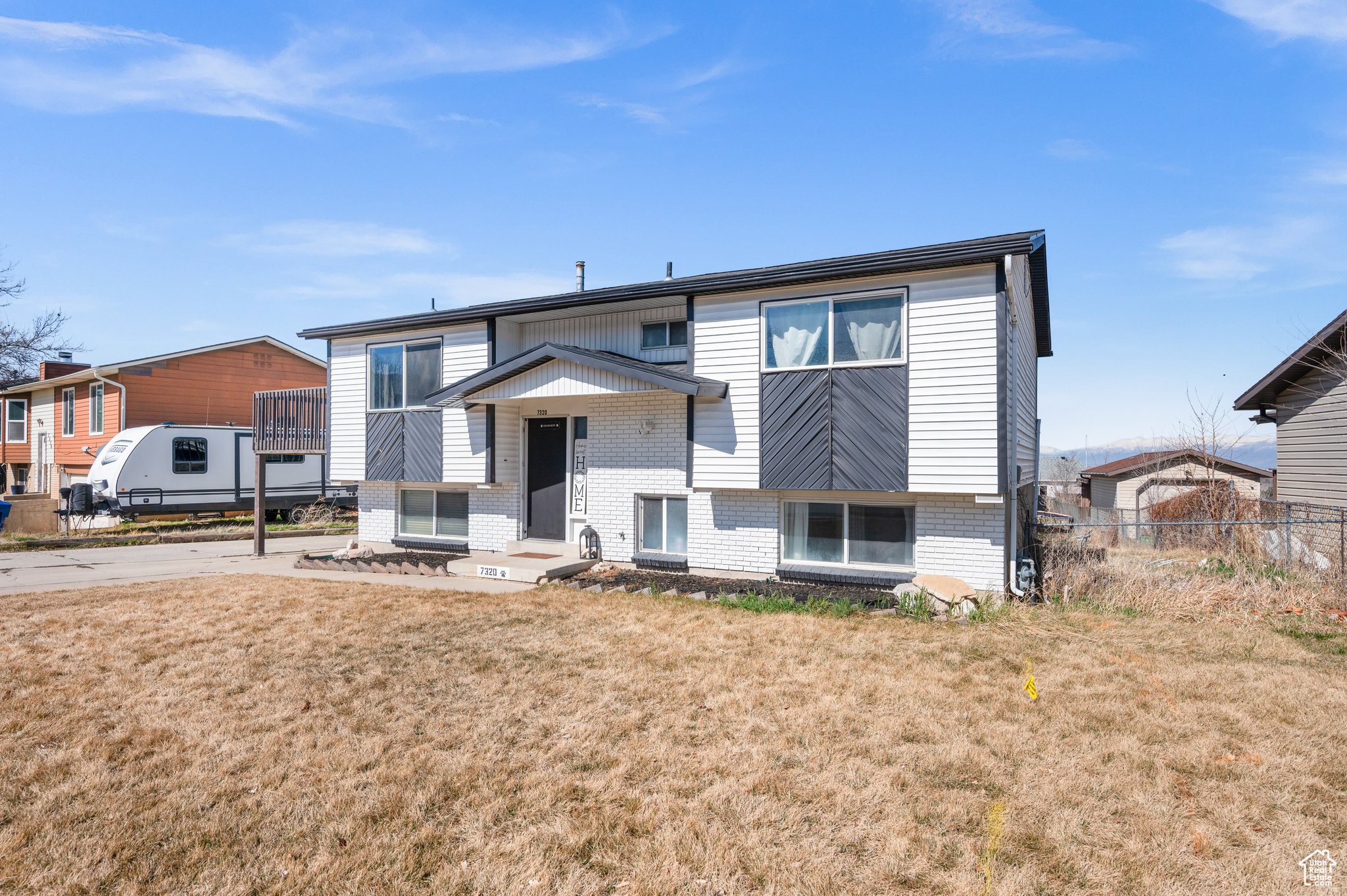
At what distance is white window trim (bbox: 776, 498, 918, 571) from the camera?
33.8 ft

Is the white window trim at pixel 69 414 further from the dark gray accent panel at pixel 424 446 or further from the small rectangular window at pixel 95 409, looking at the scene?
the dark gray accent panel at pixel 424 446

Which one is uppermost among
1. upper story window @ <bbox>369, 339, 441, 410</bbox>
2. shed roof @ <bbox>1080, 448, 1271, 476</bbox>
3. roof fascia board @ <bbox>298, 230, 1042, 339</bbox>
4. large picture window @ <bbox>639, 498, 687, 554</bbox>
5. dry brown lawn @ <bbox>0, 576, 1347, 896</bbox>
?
roof fascia board @ <bbox>298, 230, 1042, 339</bbox>

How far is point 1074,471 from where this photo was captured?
52.9 meters

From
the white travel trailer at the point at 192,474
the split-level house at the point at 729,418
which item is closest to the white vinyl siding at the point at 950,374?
the split-level house at the point at 729,418

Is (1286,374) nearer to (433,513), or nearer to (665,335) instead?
(665,335)

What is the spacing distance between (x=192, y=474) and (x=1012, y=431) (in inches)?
901

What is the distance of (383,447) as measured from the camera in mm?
14352

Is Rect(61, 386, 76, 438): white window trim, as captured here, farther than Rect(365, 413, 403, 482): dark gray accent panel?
Yes

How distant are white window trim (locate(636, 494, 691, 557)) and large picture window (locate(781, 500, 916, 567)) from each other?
6.15 ft

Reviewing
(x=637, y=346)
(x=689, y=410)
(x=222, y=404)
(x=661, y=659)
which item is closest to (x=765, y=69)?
(x=637, y=346)

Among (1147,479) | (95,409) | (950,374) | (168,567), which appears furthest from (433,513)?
(1147,479)

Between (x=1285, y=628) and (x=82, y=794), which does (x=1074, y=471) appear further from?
(x=82, y=794)

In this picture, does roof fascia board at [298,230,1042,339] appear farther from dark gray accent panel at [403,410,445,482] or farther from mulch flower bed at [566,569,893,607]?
mulch flower bed at [566,569,893,607]

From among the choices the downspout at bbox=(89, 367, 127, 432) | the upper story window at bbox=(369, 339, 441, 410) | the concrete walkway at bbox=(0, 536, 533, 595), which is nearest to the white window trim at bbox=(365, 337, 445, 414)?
the upper story window at bbox=(369, 339, 441, 410)
